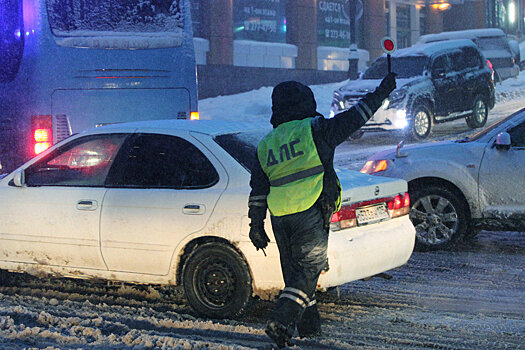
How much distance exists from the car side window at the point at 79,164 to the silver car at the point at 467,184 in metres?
3.33

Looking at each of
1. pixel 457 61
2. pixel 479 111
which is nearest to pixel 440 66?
pixel 457 61

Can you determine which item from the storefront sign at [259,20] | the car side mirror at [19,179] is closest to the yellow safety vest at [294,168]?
the car side mirror at [19,179]

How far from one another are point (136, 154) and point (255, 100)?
2028 centimetres

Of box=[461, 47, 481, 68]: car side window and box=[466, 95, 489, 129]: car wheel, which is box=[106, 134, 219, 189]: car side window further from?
box=[466, 95, 489, 129]: car wheel

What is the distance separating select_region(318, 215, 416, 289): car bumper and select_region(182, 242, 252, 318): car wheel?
0.57 meters

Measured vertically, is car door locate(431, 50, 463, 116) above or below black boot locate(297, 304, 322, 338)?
above

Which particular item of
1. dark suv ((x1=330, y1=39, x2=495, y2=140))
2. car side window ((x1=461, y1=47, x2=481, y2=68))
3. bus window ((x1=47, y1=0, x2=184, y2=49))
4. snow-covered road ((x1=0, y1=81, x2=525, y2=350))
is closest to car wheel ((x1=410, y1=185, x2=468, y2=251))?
snow-covered road ((x1=0, y1=81, x2=525, y2=350))

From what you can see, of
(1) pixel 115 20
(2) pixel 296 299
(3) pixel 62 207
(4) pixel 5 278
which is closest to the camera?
(2) pixel 296 299

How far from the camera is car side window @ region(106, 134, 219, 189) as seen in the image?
5574 millimetres

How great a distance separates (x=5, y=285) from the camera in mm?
6559

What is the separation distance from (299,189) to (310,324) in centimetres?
87

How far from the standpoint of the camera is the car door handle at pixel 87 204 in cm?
580

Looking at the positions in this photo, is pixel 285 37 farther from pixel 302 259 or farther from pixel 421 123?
pixel 302 259

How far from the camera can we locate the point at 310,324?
460 cm
